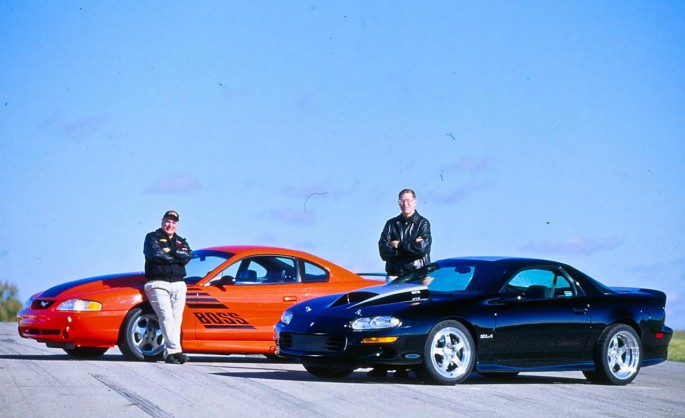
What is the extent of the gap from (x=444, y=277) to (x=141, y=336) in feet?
13.5

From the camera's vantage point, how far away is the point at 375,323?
11.1 m

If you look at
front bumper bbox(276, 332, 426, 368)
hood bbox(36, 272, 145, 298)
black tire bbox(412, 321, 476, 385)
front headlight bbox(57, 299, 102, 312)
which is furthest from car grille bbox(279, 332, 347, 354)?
hood bbox(36, 272, 145, 298)

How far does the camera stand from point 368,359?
1108 cm

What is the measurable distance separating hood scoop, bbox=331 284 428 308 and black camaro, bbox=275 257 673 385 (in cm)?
1

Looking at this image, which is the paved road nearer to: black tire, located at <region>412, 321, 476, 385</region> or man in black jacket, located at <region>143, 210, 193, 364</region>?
black tire, located at <region>412, 321, 476, 385</region>

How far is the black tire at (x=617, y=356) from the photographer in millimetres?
12227

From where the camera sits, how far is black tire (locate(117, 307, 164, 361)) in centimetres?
1402

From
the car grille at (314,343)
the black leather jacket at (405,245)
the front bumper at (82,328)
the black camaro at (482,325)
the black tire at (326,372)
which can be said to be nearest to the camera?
the black camaro at (482,325)

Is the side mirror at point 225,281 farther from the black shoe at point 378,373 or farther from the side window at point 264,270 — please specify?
the black shoe at point 378,373

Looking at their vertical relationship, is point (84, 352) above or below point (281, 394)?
above

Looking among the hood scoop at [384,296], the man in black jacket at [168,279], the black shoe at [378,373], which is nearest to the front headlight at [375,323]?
the hood scoop at [384,296]

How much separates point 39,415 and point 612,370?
253 inches

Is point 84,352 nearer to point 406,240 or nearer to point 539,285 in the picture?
point 406,240

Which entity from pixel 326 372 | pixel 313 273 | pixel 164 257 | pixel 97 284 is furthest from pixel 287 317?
pixel 97 284
